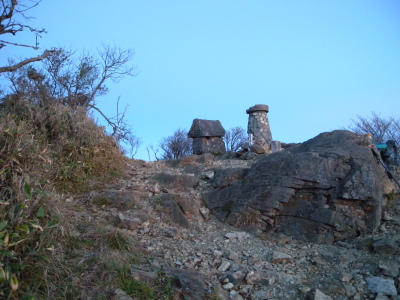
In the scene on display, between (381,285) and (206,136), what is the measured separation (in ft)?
24.7

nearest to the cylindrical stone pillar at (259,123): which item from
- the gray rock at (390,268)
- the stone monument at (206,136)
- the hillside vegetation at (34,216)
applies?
the stone monument at (206,136)

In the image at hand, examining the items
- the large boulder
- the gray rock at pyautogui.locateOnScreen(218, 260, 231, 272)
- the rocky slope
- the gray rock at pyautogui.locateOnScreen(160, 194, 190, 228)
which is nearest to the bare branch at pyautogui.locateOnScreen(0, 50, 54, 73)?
the rocky slope

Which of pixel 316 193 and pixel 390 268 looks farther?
pixel 316 193

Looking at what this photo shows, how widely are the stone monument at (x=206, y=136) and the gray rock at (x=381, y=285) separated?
709cm

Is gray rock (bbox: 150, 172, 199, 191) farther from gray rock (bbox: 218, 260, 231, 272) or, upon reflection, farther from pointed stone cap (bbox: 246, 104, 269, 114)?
pointed stone cap (bbox: 246, 104, 269, 114)

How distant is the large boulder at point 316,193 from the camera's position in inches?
196

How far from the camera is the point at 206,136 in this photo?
35.7 feet

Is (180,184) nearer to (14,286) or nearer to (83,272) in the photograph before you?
(83,272)

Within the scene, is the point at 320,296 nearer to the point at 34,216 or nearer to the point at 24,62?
the point at 34,216

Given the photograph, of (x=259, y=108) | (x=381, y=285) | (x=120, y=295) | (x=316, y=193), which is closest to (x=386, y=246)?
(x=381, y=285)

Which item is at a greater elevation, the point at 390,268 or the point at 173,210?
the point at 173,210

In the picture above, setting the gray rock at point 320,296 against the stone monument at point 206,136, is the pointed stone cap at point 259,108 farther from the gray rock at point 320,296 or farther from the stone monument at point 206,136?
the gray rock at point 320,296

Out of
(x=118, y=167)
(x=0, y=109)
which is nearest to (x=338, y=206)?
(x=118, y=167)

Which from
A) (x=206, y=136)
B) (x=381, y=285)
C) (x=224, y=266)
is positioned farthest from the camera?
(x=206, y=136)
